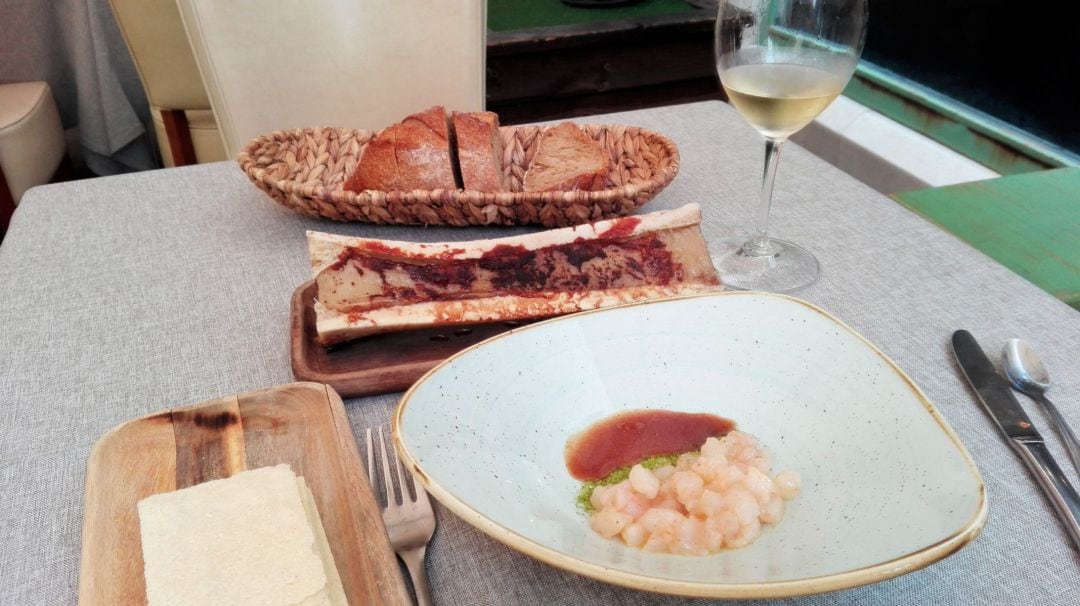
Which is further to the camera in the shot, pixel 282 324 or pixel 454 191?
pixel 454 191

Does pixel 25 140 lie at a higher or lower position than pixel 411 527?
lower

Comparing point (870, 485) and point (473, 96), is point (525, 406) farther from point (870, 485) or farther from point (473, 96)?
point (473, 96)

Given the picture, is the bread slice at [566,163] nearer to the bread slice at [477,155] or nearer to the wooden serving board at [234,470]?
the bread slice at [477,155]

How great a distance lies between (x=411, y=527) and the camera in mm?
559

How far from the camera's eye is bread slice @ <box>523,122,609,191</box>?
3.19 ft

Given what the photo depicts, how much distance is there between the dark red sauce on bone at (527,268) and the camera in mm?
778

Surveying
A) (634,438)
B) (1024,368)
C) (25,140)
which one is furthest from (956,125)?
(25,140)

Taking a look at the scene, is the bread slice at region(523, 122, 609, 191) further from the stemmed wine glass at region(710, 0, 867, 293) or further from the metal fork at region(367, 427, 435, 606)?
the metal fork at region(367, 427, 435, 606)

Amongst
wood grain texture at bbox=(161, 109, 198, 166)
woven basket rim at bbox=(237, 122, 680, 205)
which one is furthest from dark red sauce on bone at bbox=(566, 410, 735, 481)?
wood grain texture at bbox=(161, 109, 198, 166)

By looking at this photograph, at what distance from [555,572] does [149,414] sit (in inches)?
→ 14.2

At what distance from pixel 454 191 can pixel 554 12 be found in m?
1.92

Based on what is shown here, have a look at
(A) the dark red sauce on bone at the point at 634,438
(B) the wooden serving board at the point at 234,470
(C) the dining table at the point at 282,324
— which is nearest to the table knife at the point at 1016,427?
(C) the dining table at the point at 282,324

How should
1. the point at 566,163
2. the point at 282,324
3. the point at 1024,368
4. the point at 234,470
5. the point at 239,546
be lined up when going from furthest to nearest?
the point at 566,163 → the point at 282,324 → the point at 1024,368 → the point at 234,470 → the point at 239,546

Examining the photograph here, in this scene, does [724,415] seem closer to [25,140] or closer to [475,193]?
[475,193]
